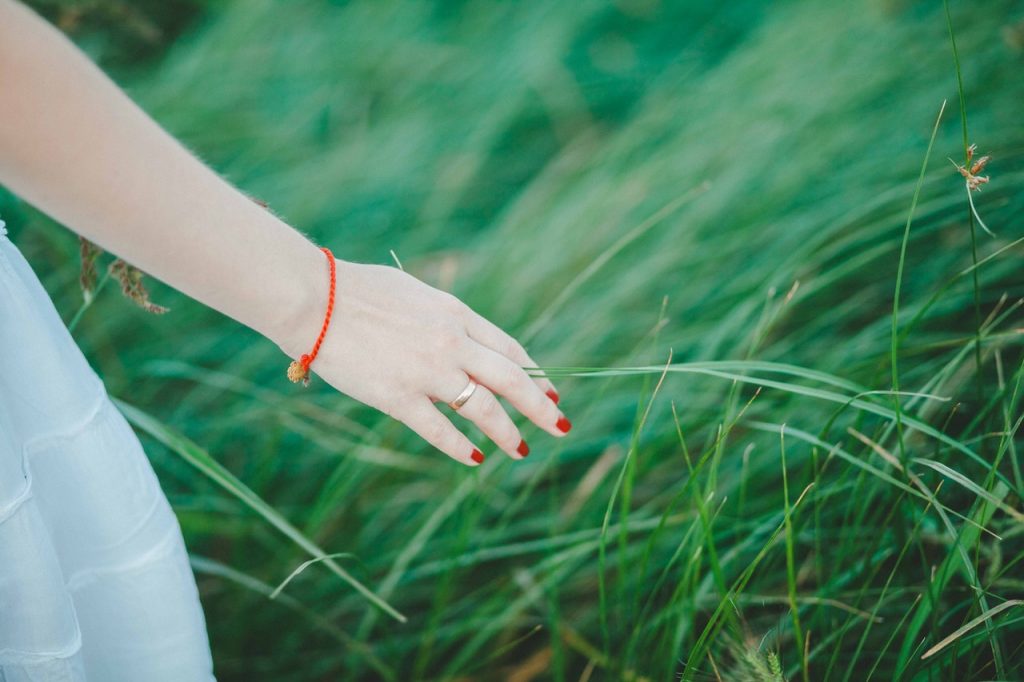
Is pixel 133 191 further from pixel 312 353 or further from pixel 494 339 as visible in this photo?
pixel 494 339

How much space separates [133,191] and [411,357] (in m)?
0.26

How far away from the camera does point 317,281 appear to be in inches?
27.1

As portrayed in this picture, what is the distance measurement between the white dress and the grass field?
0.14m

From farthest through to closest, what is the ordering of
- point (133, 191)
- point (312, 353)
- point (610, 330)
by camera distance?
point (610, 330), point (312, 353), point (133, 191)

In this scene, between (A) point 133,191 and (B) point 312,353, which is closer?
(A) point 133,191

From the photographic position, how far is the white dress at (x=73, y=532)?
62cm

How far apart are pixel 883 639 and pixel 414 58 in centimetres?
138

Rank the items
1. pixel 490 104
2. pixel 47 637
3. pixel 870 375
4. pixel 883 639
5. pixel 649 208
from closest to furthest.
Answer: pixel 47 637 → pixel 883 639 → pixel 870 375 → pixel 649 208 → pixel 490 104

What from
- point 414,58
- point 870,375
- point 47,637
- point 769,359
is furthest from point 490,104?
point 47,637

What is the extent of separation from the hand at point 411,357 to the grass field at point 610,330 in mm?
94

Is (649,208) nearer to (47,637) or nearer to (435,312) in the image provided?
(435,312)

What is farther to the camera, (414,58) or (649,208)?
(414,58)

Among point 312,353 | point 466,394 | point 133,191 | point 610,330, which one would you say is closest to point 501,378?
point 466,394

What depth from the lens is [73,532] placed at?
2.33 ft
